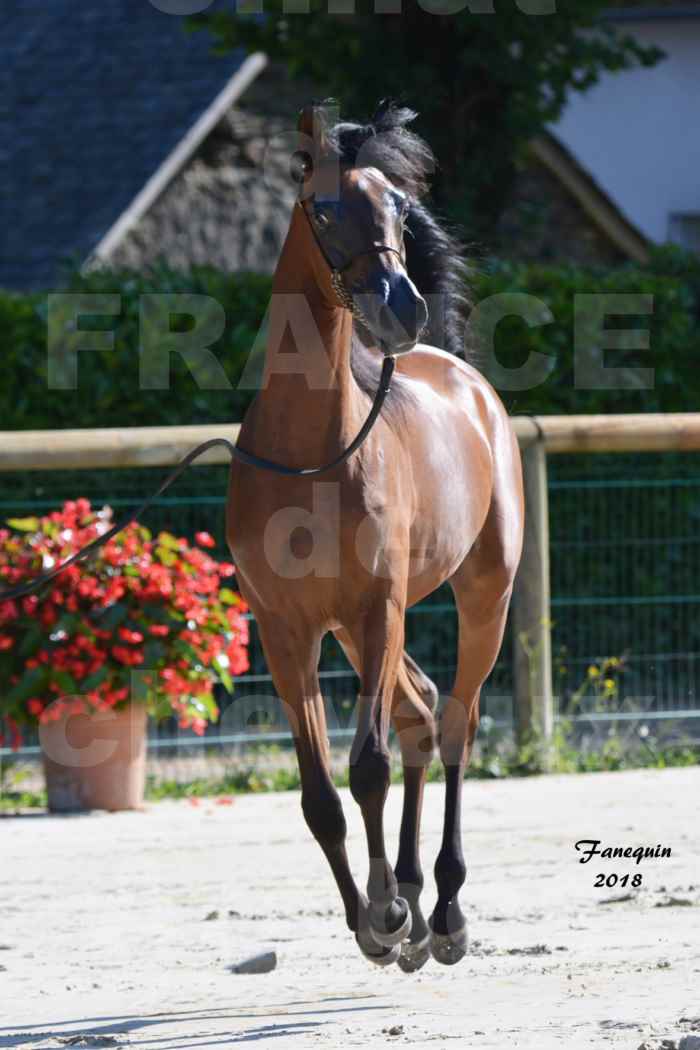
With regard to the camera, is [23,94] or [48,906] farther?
[23,94]

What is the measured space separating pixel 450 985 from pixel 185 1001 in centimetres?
63

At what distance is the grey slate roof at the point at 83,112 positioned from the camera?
517 inches

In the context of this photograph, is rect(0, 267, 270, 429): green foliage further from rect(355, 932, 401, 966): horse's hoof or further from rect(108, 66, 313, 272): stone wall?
rect(108, 66, 313, 272): stone wall

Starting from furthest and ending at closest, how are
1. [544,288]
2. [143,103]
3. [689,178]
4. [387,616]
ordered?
1. [689,178]
2. [143,103]
3. [544,288]
4. [387,616]

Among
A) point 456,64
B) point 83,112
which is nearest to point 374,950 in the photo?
point 456,64

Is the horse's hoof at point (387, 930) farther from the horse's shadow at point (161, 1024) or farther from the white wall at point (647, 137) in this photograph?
the white wall at point (647, 137)

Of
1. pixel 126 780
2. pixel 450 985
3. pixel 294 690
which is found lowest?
pixel 126 780

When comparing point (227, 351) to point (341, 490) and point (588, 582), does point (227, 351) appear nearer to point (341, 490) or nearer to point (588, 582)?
point (588, 582)

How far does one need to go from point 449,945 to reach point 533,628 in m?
2.91

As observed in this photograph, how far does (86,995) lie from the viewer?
13.1 ft

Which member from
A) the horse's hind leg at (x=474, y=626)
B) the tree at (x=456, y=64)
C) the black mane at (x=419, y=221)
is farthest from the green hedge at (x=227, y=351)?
the horse's hind leg at (x=474, y=626)

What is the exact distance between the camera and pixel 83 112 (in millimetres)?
14133

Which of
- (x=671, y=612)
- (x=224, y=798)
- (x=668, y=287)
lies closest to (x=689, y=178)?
(x=668, y=287)

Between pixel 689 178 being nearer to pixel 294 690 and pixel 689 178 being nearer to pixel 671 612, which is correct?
pixel 671 612
